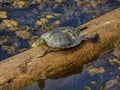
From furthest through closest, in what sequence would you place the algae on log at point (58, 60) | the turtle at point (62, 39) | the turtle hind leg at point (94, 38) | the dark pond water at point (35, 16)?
the dark pond water at point (35, 16), the turtle hind leg at point (94, 38), the turtle at point (62, 39), the algae on log at point (58, 60)

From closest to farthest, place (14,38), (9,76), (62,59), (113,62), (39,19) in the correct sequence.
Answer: (9,76), (62,59), (113,62), (14,38), (39,19)

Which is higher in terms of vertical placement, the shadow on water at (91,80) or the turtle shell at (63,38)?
the turtle shell at (63,38)

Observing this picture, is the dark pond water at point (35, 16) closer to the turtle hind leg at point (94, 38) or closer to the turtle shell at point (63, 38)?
the turtle shell at point (63, 38)

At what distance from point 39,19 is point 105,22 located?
2244mm

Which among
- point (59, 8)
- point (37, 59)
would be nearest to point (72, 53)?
point (37, 59)

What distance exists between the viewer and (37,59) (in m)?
5.62

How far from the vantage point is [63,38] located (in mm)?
5840

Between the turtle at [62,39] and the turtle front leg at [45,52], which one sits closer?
the turtle front leg at [45,52]

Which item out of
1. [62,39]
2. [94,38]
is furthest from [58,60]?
[94,38]

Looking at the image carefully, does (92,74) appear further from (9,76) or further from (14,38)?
(14,38)

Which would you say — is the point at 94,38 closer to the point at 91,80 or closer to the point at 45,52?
the point at 91,80

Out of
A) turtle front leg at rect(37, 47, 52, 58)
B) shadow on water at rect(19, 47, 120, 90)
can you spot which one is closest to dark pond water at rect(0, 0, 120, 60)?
turtle front leg at rect(37, 47, 52, 58)

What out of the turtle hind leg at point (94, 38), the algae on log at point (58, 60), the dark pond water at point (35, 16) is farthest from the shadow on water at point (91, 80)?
the dark pond water at point (35, 16)

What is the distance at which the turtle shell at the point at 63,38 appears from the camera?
19.0 feet
